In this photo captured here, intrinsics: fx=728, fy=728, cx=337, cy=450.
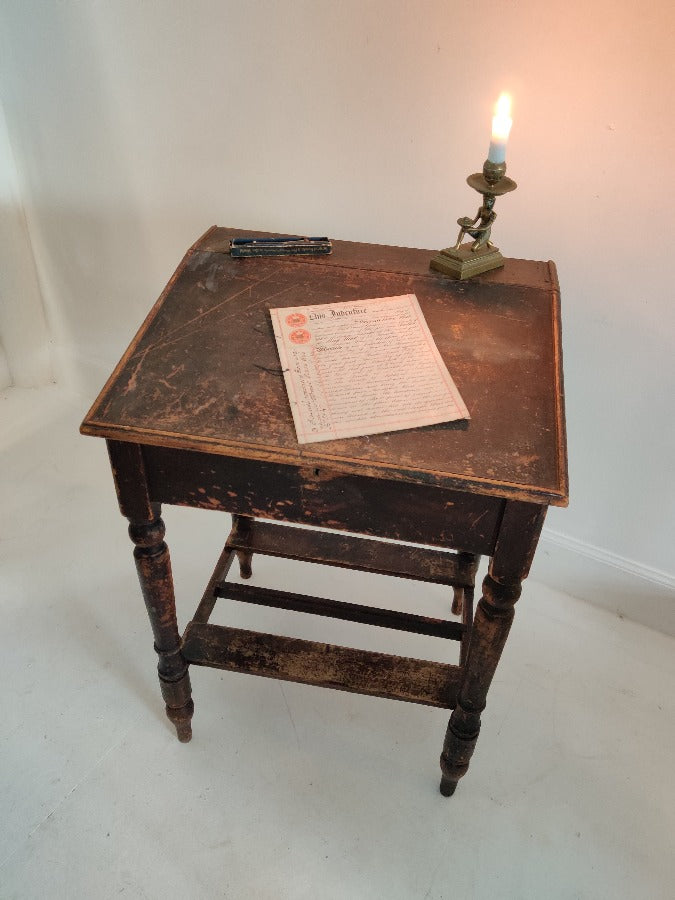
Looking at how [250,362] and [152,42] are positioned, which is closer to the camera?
[250,362]

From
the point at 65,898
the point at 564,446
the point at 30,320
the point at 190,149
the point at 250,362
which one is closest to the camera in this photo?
the point at 564,446

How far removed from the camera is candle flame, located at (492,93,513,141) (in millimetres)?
1181

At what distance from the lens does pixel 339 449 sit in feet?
3.23

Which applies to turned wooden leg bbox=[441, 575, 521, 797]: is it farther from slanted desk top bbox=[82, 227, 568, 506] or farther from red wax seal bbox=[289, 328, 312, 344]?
red wax seal bbox=[289, 328, 312, 344]

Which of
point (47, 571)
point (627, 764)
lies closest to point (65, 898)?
point (47, 571)

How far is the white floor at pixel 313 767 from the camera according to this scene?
→ 136 centimetres

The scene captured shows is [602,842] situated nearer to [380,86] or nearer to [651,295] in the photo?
[651,295]

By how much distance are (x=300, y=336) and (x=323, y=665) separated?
0.65 meters

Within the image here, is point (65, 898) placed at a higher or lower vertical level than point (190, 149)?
lower

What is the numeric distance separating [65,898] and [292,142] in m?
1.63

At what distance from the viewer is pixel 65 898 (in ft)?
4.28

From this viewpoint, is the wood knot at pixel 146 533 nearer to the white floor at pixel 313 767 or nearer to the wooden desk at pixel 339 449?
the wooden desk at pixel 339 449

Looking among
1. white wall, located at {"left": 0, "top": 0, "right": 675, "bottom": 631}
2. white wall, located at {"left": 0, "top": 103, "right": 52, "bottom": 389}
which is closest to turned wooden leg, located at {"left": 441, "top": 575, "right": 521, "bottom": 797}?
white wall, located at {"left": 0, "top": 0, "right": 675, "bottom": 631}

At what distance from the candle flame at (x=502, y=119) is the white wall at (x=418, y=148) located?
0.87 feet
